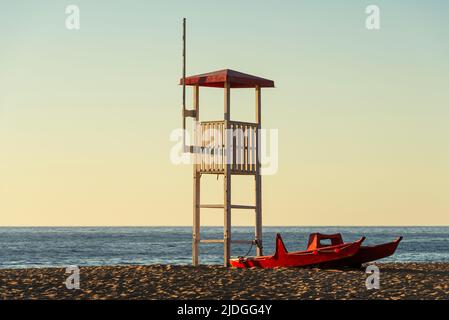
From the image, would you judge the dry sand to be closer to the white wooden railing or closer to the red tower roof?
the white wooden railing

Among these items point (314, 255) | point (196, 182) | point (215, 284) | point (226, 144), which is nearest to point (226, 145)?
point (226, 144)

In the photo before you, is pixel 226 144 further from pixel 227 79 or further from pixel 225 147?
pixel 227 79

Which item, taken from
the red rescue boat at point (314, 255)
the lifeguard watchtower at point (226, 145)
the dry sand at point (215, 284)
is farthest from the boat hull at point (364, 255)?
the lifeguard watchtower at point (226, 145)

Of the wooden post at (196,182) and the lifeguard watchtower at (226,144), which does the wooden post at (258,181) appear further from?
the wooden post at (196,182)

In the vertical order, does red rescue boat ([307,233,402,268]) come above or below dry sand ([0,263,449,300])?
above

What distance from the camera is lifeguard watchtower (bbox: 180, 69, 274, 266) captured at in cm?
2744

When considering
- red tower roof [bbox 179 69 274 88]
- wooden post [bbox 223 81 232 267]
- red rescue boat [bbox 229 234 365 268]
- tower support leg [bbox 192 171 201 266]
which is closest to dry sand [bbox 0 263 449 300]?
red rescue boat [bbox 229 234 365 268]
